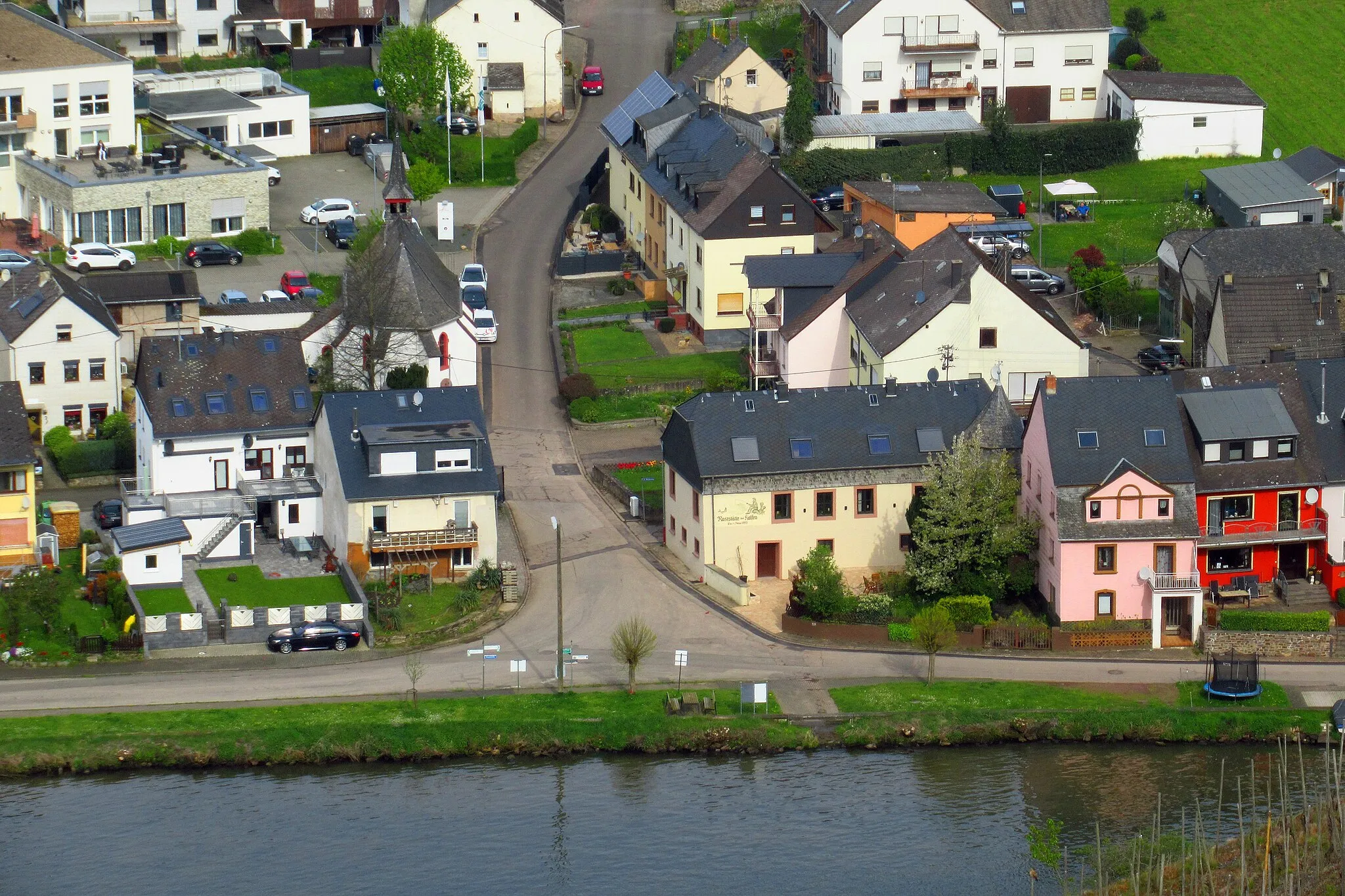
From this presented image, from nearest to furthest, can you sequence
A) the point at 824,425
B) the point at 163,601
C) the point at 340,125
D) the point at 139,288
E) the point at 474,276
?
the point at 163,601 < the point at 824,425 < the point at 139,288 < the point at 474,276 < the point at 340,125

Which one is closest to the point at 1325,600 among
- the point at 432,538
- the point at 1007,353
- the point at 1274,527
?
the point at 1274,527

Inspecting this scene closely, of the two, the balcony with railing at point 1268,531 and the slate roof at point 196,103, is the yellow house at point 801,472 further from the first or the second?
the slate roof at point 196,103

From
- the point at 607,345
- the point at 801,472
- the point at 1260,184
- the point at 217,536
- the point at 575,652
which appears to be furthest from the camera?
the point at 1260,184

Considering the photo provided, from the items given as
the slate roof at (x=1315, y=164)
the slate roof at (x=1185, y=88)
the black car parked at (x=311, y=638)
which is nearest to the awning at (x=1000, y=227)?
the slate roof at (x=1315, y=164)

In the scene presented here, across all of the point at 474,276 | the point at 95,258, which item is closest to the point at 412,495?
the point at 474,276

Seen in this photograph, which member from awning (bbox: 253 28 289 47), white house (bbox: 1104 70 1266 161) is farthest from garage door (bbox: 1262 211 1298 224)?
awning (bbox: 253 28 289 47)

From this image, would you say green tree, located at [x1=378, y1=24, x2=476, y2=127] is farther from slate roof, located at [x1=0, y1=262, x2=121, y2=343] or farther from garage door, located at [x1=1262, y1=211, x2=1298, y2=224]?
garage door, located at [x1=1262, y1=211, x2=1298, y2=224]

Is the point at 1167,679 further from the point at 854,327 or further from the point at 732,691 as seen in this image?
the point at 854,327

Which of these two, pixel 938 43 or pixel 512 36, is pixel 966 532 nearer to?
pixel 938 43
